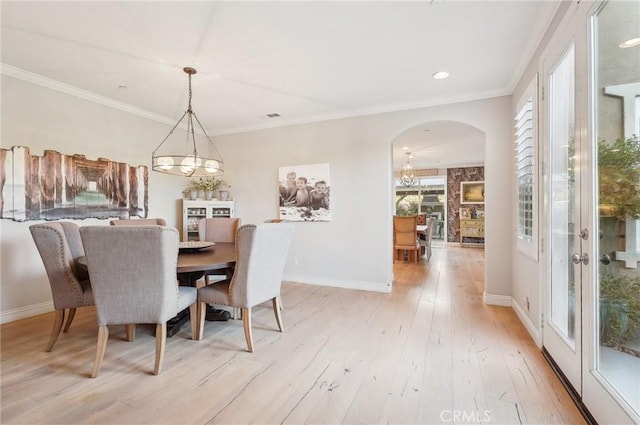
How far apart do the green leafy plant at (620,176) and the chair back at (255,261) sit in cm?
208

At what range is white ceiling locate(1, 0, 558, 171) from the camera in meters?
2.05

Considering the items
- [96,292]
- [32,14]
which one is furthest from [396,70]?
[96,292]

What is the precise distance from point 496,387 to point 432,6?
260 centimetres

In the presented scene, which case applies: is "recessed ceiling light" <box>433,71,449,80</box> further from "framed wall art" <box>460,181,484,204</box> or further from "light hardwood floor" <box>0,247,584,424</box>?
"framed wall art" <box>460,181,484,204</box>

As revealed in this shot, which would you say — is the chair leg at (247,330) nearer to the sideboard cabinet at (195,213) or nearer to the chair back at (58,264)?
the chair back at (58,264)

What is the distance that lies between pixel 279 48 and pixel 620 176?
2520 millimetres

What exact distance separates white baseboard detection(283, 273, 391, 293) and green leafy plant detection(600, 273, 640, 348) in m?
2.55

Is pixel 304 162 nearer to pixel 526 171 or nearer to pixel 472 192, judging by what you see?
pixel 526 171

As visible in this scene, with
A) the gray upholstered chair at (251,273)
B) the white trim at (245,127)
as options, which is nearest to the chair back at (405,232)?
the white trim at (245,127)

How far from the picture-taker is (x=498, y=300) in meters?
3.34

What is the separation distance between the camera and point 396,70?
9.55ft

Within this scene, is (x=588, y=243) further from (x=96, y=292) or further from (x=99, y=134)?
(x=99, y=134)

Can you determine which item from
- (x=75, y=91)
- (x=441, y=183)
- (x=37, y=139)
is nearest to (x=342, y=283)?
(x=37, y=139)

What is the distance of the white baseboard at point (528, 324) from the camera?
2.29 meters
